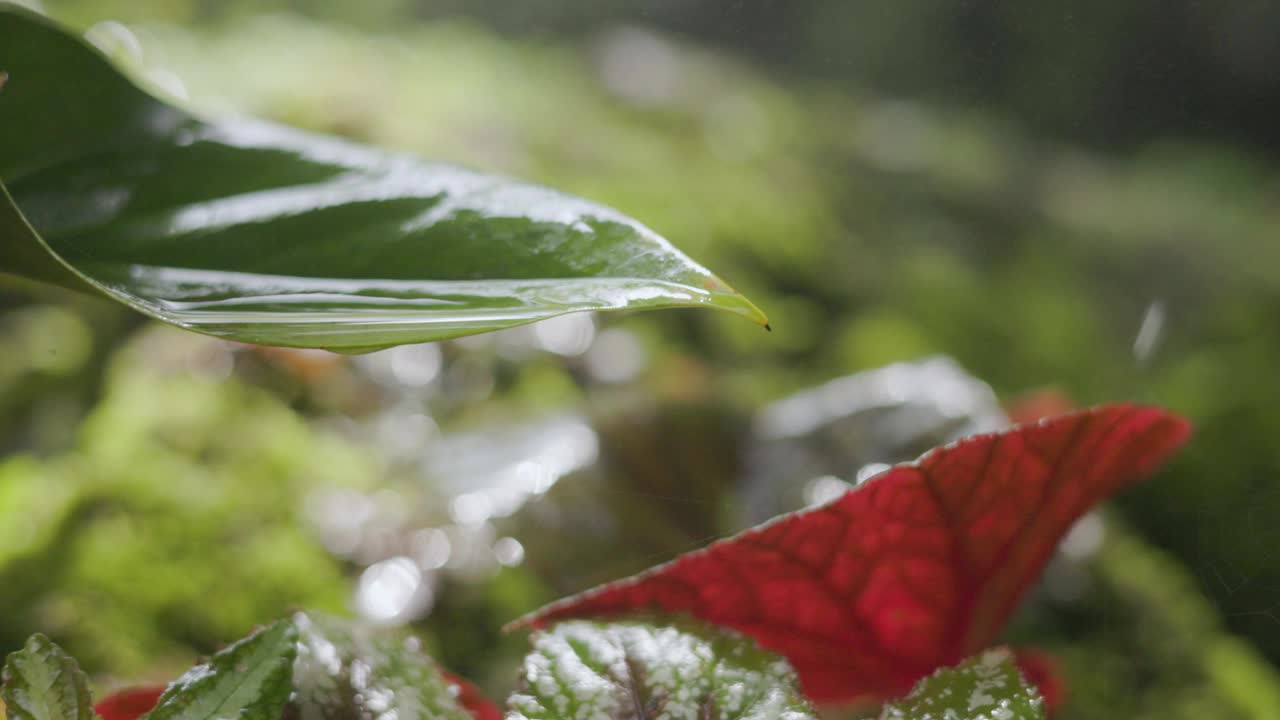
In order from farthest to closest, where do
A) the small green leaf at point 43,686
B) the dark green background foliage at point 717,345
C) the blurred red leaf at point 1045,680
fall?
1. the dark green background foliage at point 717,345
2. the blurred red leaf at point 1045,680
3. the small green leaf at point 43,686

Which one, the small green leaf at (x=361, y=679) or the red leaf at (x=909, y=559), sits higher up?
the red leaf at (x=909, y=559)

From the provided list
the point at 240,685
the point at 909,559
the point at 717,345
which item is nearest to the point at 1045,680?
the point at 909,559

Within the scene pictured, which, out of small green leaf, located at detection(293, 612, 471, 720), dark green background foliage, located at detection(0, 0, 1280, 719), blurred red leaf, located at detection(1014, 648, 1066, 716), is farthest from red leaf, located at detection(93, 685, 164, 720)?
blurred red leaf, located at detection(1014, 648, 1066, 716)

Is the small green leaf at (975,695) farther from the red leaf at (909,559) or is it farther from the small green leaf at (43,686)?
the small green leaf at (43,686)

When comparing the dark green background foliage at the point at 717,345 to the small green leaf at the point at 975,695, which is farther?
the dark green background foliage at the point at 717,345

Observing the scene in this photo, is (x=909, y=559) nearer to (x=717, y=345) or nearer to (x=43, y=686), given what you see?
(x=43, y=686)

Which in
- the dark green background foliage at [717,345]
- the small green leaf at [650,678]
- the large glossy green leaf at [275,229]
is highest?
the large glossy green leaf at [275,229]

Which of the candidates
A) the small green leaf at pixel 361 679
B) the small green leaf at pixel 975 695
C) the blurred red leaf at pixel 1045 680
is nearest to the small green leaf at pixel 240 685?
the small green leaf at pixel 361 679
